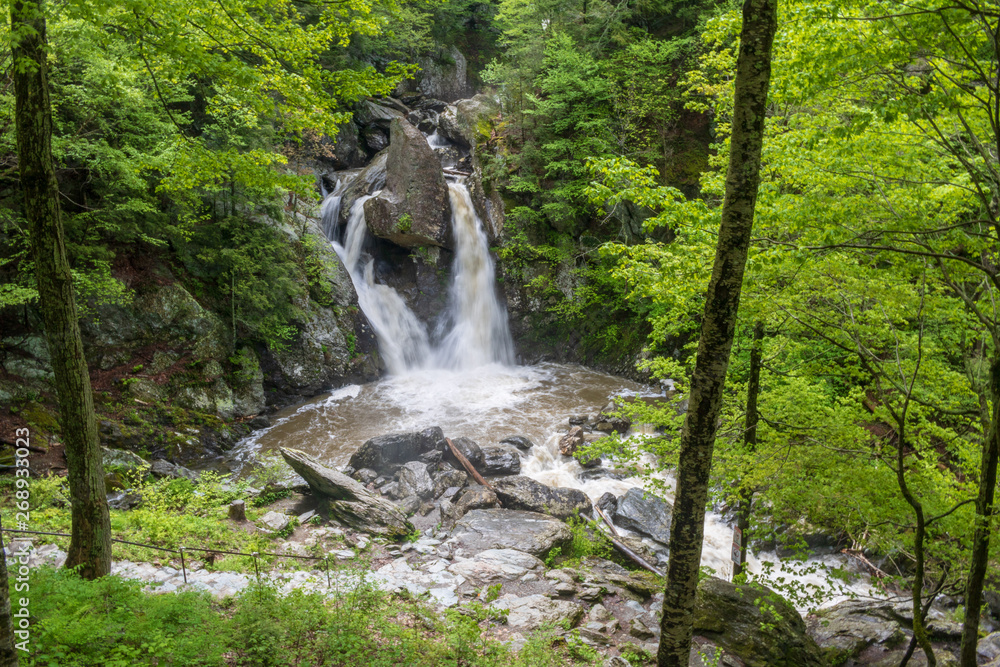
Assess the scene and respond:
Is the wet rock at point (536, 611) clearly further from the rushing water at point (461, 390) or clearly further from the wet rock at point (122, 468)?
the wet rock at point (122, 468)

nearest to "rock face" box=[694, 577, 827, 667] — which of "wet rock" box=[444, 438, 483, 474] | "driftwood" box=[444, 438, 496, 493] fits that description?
"driftwood" box=[444, 438, 496, 493]

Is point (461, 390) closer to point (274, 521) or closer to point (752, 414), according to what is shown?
point (274, 521)

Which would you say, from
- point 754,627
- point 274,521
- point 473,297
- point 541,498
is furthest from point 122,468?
point 473,297

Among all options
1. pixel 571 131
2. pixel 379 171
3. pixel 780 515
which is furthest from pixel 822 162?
pixel 379 171

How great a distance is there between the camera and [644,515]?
30.0ft

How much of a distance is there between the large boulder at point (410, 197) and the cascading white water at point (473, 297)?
85cm

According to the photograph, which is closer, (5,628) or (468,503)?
(5,628)

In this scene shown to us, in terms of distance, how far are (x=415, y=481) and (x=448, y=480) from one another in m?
0.62

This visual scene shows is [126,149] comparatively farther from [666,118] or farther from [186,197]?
[666,118]

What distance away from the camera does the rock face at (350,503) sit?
7902 millimetres

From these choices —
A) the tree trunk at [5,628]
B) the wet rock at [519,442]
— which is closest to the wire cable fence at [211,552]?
the tree trunk at [5,628]

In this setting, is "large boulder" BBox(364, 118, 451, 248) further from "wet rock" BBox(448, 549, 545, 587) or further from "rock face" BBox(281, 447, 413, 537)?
"wet rock" BBox(448, 549, 545, 587)

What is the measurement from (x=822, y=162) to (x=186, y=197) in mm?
11829

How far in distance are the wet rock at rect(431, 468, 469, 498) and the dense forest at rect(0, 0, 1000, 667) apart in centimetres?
260
